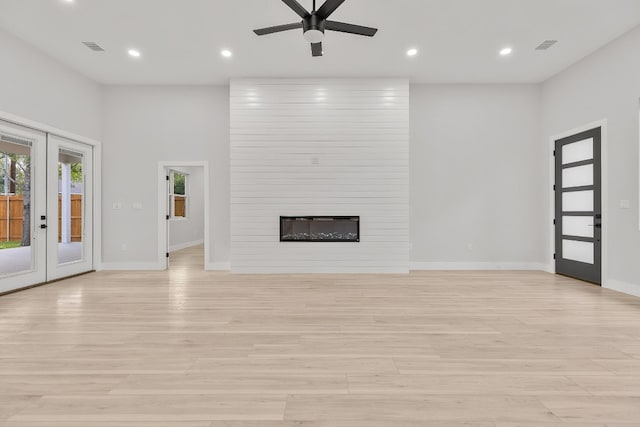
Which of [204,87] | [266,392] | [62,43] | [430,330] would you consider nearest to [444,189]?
[430,330]

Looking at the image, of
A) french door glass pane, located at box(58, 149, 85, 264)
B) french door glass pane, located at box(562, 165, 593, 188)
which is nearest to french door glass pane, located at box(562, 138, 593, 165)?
french door glass pane, located at box(562, 165, 593, 188)

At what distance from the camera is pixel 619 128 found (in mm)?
4457

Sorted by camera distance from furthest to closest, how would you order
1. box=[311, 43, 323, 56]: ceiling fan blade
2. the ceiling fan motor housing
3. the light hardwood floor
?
box=[311, 43, 323, 56]: ceiling fan blade, the ceiling fan motor housing, the light hardwood floor

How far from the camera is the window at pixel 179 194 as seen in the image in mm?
9336

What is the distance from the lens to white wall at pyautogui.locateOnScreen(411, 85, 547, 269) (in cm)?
605

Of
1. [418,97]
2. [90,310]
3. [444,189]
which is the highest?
[418,97]

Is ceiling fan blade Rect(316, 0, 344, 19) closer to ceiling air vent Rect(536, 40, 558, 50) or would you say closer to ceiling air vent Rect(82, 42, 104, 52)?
ceiling air vent Rect(536, 40, 558, 50)

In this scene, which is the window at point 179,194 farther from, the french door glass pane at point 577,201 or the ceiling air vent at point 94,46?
the french door glass pane at point 577,201

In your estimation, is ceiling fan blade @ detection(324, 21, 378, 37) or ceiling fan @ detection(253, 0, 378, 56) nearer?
ceiling fan @ detection(253, 0, 378, 56)

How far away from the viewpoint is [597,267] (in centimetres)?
486

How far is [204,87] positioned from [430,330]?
5436mm

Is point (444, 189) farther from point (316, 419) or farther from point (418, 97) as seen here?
point (316, 419)

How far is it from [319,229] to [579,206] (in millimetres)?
3983

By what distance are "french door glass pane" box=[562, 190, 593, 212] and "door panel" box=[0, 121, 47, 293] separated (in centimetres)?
781
